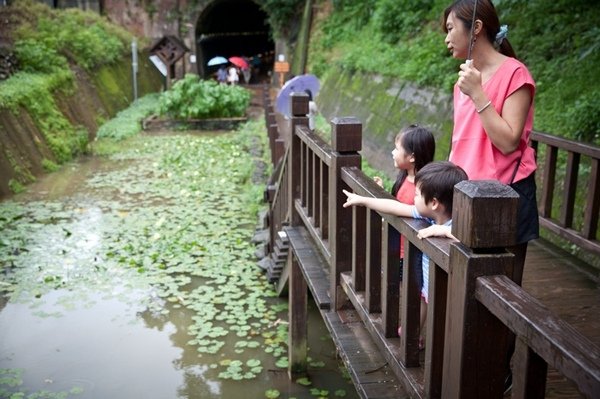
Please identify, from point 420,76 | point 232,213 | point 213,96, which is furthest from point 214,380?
point 213,96

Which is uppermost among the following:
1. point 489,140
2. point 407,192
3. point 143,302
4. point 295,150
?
point 489,140

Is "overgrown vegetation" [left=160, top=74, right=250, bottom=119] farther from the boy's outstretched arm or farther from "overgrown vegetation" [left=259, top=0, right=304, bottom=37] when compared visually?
the boy's outstretched arm

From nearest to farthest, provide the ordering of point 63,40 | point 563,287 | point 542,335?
point 542,335
point 563,287
point 63,40

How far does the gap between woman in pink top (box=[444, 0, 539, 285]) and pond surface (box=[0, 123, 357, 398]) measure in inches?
123

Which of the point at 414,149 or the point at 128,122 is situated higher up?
the point at 414,149

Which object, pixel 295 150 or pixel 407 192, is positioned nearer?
pixel 407 192

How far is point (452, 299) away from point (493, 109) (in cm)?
87

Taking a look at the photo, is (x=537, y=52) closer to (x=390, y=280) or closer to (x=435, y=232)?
(x=390, y=280)

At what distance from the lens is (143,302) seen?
675cm

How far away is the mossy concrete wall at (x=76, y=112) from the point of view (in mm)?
11211

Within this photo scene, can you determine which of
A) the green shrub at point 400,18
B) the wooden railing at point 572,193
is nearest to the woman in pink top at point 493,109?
the wooden railing at point 572,193

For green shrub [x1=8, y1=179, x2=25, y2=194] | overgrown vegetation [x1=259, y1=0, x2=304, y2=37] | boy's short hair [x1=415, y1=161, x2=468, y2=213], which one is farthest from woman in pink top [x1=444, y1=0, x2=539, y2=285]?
overgrown vegetation [x1=259, y1=0, x2=304, y2=37]

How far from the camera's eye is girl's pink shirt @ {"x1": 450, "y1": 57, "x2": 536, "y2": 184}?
99.2 inches

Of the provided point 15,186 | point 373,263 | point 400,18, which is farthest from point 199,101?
point 373,263
